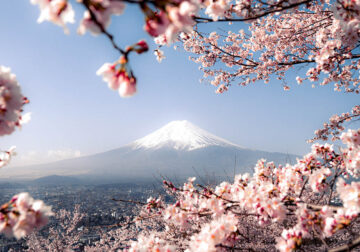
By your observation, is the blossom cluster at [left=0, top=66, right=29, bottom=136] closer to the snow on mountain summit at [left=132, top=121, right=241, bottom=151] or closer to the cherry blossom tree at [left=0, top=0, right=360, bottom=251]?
the cherry blossom tree at [left=0, top=0, right=360, bottom=251]

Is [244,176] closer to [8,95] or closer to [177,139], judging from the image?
[8,95]


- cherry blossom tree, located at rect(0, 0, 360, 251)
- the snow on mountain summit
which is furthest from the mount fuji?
cherry blossom tree, located at rect(0, 0, 360, 251)

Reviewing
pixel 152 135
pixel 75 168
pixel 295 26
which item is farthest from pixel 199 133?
pixel 295 26

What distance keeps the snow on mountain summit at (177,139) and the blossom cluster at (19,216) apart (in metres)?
126

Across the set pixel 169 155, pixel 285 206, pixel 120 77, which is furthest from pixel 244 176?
pixel 169 155

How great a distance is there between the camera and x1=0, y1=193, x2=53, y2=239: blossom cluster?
1.24 meters

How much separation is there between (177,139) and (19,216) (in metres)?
135

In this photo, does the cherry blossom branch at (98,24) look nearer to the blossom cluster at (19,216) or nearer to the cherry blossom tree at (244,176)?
the cherry blossom tree at (244,176)

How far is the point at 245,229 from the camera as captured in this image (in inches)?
190

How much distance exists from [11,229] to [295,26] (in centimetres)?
896

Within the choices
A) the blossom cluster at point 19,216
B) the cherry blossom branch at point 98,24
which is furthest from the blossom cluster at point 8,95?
the cherry blossom branch at point 98,24

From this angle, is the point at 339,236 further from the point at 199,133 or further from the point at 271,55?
the point at 199,133

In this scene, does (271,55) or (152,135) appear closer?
(271,55)

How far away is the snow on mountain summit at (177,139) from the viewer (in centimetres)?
13038
